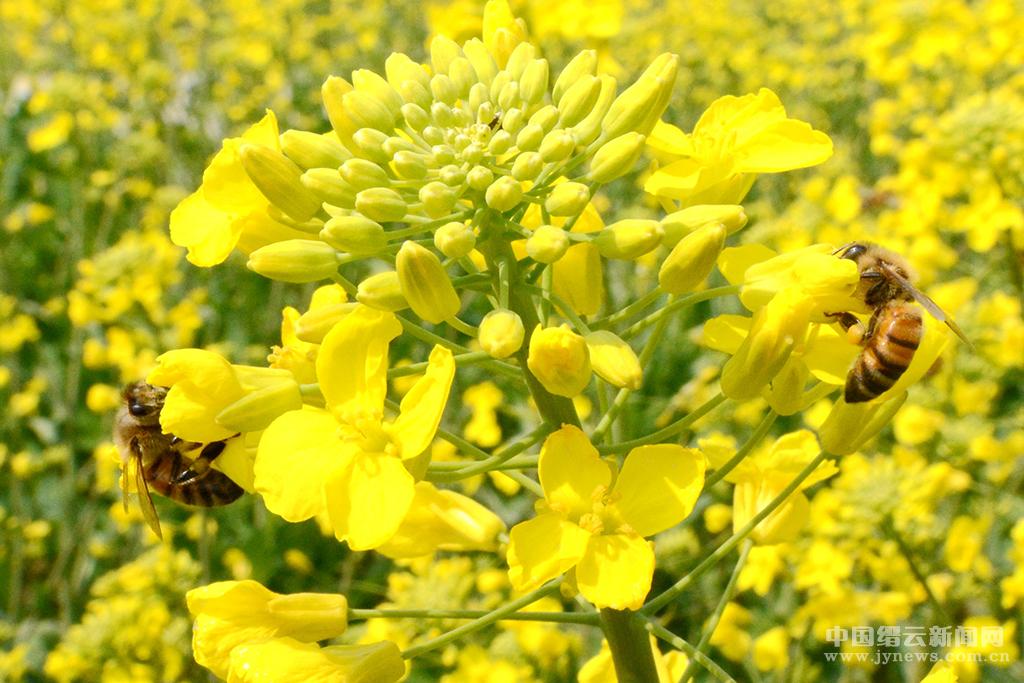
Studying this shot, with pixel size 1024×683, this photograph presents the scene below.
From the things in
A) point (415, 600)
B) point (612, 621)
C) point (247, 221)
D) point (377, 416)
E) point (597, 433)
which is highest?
point (247, 221)

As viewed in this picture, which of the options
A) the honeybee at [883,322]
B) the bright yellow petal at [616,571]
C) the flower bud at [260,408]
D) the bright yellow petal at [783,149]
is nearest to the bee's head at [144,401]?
the flower bud at [260,408]

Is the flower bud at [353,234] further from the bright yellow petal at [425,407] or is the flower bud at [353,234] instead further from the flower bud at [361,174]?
the bright yellow petal at [425,407]

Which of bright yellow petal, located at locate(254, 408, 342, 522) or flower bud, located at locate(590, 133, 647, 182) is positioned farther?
flower bud, located at locate(590, 133, 647, 182)

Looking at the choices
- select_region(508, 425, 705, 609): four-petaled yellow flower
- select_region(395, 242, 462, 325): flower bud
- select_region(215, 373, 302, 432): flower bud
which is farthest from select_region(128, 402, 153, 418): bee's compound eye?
select_region(508, 425, 705, 609): four-petaled yellow flower

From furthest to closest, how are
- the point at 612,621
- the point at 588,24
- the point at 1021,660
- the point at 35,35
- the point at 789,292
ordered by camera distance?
the point at 35,35 < the point at 588,24 < the point at 1021,660 < the point at 612,621 < the point at 789,292

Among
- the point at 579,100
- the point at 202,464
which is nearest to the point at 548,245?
the point at 579,100

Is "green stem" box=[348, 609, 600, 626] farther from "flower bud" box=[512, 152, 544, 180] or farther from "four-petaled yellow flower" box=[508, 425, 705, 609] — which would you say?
"flower bud" box=[512, 152, 544, 180]

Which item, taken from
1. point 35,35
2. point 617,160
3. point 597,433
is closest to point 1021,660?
point 597,433

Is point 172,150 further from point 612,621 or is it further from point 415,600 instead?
point 612,621

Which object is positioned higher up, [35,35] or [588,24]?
[588,24]
